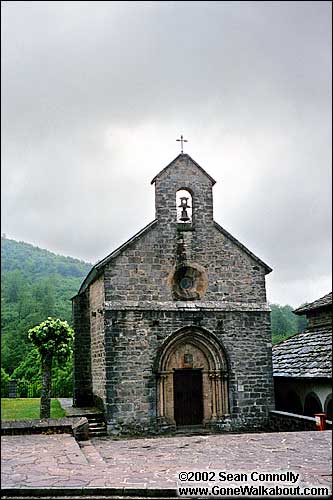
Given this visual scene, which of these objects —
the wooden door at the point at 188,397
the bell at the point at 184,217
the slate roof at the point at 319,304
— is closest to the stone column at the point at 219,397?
the wooden door at the point at 188,397

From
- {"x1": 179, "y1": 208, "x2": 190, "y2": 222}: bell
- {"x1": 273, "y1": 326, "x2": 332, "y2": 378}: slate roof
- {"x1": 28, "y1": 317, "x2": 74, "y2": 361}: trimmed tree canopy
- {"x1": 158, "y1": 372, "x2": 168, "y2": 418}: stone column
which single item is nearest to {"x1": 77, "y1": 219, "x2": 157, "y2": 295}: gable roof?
{"x1": 179, "y1": 208, "x2": 190, "y2": 222}: bell

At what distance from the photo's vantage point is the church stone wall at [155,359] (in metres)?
17.0

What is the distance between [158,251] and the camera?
60.1 feet

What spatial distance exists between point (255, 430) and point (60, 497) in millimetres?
12222

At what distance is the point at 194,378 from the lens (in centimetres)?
1858

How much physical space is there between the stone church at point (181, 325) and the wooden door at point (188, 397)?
0.11 ft

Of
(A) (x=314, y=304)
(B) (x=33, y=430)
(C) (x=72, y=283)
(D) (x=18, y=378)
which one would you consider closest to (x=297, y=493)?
(B) (x=33, y=430)

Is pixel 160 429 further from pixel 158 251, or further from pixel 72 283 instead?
pixel 72 283

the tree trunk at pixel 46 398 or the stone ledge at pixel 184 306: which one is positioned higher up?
the stone ledge at pixel 184 306

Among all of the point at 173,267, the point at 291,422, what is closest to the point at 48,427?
the point at 173,267

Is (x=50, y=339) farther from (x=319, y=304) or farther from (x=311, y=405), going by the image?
(x=319, y=304)

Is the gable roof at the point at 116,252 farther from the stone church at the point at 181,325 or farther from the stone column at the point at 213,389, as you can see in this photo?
the stone column at the point at 213,389

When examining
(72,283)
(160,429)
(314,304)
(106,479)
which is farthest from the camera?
(72,283)

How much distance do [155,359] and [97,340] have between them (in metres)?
2.22
